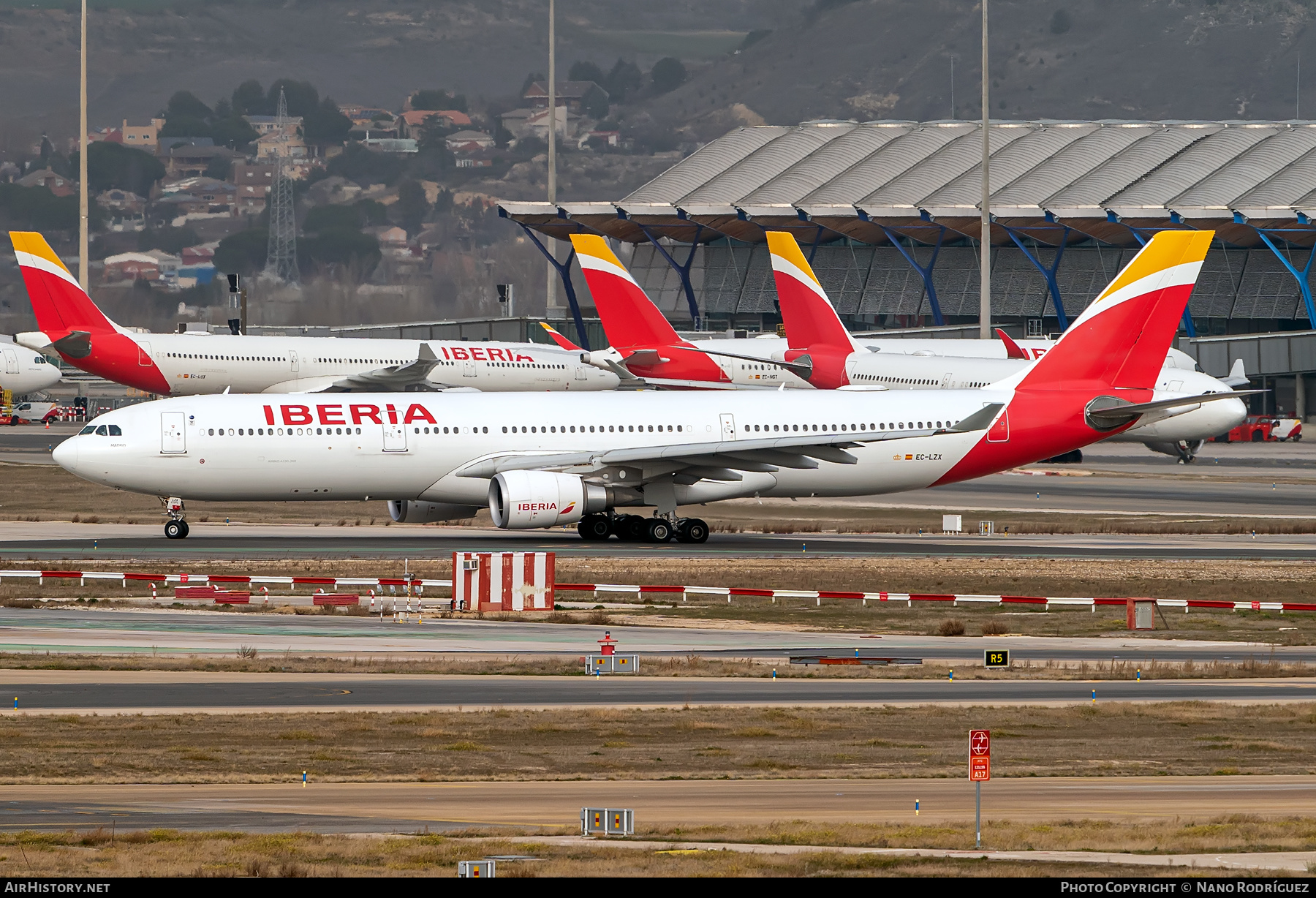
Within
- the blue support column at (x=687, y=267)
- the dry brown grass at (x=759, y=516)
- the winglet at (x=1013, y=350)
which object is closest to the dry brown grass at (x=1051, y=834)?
the dry brown grass at (x=759, y=516)

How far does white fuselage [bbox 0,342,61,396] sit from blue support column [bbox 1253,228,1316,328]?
238ft

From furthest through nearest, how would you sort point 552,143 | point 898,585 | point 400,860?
point 552,143 → point 898,585 → point 400,860

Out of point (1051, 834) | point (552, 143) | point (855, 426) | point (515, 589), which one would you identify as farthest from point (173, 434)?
point (552, 143)

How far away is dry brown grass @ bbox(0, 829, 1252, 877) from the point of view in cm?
1487

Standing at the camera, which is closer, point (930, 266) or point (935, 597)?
point (935, 597)

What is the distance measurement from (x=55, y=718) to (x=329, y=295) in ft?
540

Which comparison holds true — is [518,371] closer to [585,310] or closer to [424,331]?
[424,331]

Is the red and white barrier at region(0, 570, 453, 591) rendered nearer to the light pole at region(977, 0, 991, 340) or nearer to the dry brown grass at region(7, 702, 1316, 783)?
the dry brown grass at region(7, 702, 1316, 783)

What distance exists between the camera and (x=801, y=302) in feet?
267

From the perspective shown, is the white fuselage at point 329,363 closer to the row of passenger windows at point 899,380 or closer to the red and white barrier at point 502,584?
the row of passenger windows at point 899,380

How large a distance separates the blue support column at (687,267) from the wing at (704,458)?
326 feet

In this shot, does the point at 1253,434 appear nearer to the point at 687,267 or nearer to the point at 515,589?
the point at 687,267

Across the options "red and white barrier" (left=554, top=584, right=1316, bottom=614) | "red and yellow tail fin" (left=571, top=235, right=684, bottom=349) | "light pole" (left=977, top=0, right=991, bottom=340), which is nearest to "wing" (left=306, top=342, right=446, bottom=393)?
"red and yellow tail fin" (left=571, top=235, right=684, bottom=349)

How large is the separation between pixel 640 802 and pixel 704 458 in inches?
1095
